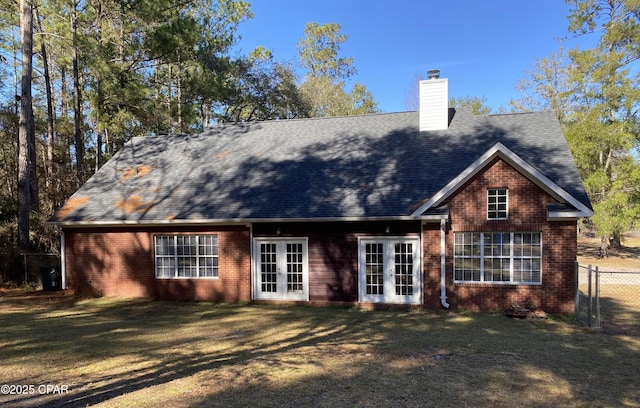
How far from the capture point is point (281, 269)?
1425 cm

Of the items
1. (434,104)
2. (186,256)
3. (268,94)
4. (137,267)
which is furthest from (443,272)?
(268,94)

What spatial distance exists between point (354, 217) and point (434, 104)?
662 cm

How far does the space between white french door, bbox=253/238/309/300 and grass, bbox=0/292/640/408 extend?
51.1 inches

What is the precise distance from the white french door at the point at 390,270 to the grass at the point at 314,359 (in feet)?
2.42

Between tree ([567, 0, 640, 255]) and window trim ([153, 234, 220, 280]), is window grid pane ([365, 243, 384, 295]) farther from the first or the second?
tree ([567, 0, 640, 255])

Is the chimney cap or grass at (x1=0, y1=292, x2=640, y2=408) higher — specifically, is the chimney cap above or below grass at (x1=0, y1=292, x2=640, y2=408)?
above

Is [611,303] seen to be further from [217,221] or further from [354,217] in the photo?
[217,221]

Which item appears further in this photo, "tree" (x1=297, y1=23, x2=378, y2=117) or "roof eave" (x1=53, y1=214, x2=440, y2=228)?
"tree" (x1=297, y1=23, x2=378, y2=117)

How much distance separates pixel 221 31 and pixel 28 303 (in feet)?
88.3

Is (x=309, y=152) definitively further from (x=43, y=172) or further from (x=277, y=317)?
(x=43, y=172)

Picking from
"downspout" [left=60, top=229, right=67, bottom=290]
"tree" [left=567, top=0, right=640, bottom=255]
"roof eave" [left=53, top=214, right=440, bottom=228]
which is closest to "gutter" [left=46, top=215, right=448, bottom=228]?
"roof eave" [left=53, top=214, right=440, bottom=228]

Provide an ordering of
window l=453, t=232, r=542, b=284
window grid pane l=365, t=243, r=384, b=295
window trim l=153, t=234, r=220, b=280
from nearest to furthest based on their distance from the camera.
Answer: window l=453, t=232, r=542, b=284 → window grid pane l=365, t=243, r=384, b=295 → window trim l=153, t=234, r=220, b=280

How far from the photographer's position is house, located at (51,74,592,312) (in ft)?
40.9

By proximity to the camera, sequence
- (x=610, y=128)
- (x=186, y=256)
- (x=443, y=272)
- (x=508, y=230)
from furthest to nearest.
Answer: (x=610, y=128)
(x=186, y=256)
(x=443, y=272)
(x=508, y=230)
